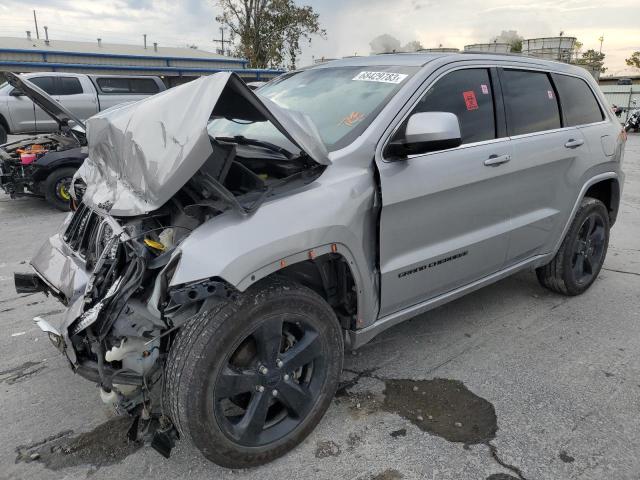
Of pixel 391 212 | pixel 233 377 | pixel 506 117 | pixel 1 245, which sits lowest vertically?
pixel 1 245

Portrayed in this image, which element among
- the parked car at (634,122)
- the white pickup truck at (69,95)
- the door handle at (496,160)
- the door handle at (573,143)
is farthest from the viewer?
the parked car at (634,122)

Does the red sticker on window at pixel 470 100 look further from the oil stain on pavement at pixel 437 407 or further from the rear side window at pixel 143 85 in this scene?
the rear side window at pixel 143 85

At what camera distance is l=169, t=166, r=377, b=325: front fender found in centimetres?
210

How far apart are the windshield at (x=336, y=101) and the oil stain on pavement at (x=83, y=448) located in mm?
1746

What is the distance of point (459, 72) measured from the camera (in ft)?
10.5

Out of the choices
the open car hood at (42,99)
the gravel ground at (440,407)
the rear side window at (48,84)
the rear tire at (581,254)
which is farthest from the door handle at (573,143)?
the rear side window at (48,84)

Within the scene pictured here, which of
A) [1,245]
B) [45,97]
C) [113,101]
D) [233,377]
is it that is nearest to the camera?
[233,377]

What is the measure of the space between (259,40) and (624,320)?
3291 centimetres

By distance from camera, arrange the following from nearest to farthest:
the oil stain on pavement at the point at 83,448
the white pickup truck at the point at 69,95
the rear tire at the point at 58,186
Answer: the oil stain on pavement at the point at 83,448 → the rear tire at the point at 58,186 → the white pickup truck at the point at 69,95

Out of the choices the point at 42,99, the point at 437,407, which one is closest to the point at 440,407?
the point at 437,407

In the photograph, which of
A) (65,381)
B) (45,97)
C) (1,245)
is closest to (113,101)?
(1,245)

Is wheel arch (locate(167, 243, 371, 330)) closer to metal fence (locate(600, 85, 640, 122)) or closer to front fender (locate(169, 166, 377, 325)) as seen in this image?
front fender (locate(169, 166, 377, 325))

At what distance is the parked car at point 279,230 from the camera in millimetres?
2148

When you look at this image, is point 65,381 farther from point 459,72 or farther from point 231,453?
point 459,72
